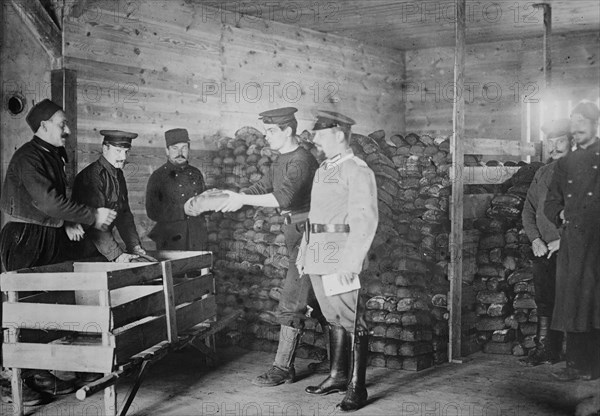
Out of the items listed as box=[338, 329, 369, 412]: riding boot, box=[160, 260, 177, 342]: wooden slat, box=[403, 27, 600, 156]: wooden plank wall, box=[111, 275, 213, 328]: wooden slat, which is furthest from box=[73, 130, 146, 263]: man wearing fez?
box=[403, 27, 600, 156]: wooden plank wall

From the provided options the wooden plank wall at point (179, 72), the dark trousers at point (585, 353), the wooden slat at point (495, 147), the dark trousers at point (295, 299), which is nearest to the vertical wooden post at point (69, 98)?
the wooden plank wall at point (179, 72)

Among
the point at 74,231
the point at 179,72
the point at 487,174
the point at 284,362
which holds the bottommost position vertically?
the point at 284,362

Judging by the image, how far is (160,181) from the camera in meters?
6.05

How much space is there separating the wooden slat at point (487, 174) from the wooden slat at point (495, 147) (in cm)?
13

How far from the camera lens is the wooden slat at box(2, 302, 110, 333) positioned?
378cm

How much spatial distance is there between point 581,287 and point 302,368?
205cm

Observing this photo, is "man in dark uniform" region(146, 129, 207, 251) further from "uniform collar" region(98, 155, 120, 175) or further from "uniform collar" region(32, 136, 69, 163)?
"uniform collar" region(32, 136, 69, 163)

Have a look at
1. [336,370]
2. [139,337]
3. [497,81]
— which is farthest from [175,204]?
[497,81]

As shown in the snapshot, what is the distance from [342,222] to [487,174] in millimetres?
2088

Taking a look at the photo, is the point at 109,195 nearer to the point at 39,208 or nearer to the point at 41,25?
the point at 39,208

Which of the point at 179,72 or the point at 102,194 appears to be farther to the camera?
the point at 179,72

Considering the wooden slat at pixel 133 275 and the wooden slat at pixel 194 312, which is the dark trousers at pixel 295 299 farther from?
the wooden slat at pixel 133 275

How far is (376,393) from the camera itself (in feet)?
15.1

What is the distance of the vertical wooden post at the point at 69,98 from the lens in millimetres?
5578
